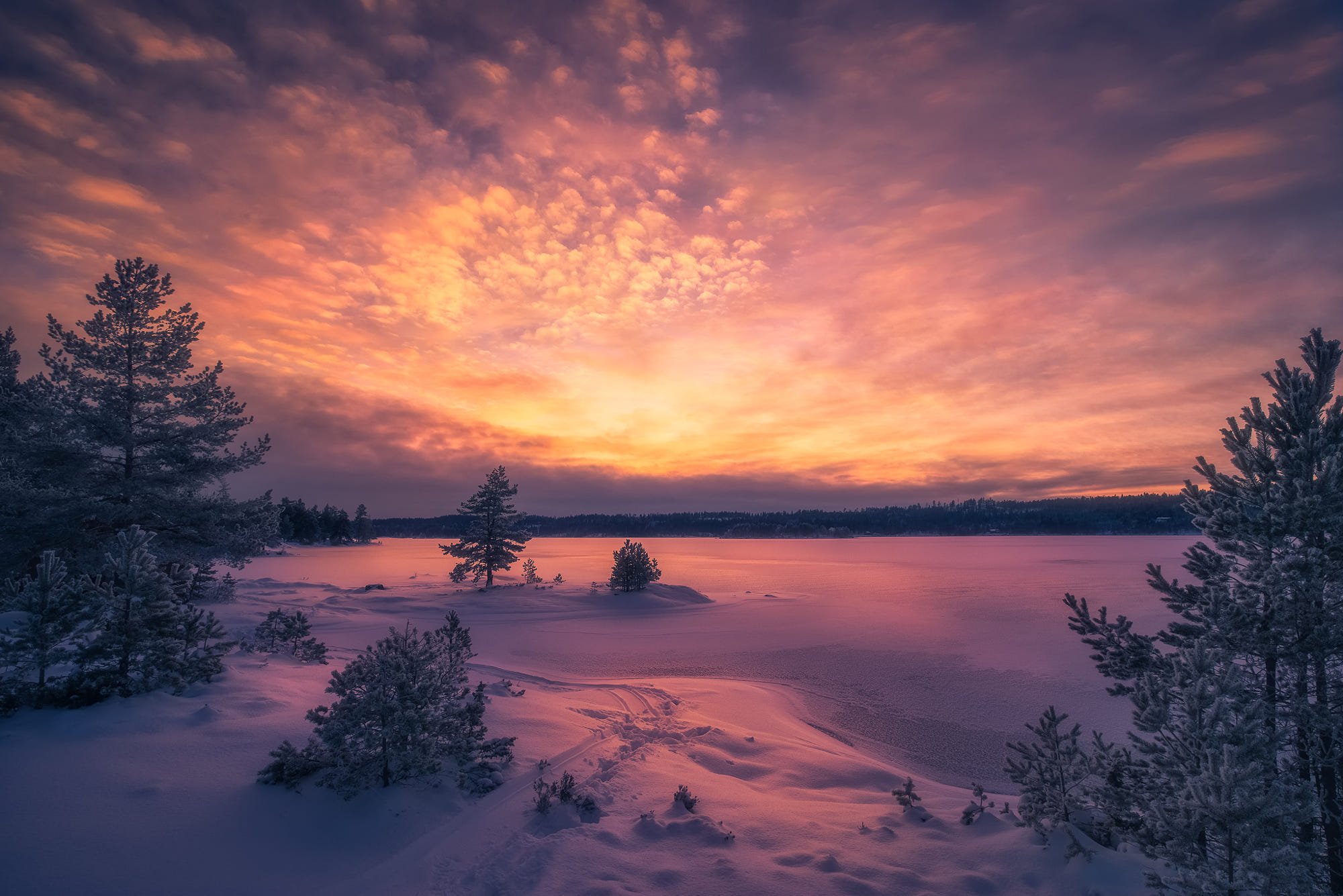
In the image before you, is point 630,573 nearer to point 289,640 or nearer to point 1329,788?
point 289,640

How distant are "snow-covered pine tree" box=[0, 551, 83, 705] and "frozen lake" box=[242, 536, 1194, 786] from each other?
30.8 ft

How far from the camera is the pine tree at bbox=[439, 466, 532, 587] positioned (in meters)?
32.0

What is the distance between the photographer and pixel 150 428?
14836 mm

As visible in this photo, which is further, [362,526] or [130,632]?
[362,526]

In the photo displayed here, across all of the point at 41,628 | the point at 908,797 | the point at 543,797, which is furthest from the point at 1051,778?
the point at 41,628

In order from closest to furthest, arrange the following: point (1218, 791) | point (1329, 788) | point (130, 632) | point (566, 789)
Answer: point (1218, 791) → point (1329, 788) → point (566, 789) → point (130, 632)

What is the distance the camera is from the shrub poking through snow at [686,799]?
22.0 feet

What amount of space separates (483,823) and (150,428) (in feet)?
50.7

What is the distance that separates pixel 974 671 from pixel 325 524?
116607 mm

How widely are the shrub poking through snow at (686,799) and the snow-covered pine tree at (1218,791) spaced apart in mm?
4421

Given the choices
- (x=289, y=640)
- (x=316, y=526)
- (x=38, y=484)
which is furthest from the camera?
(x=316, y=526)

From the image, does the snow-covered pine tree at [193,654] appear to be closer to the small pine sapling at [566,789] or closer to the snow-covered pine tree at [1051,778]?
the small pine sapling at [566,789]

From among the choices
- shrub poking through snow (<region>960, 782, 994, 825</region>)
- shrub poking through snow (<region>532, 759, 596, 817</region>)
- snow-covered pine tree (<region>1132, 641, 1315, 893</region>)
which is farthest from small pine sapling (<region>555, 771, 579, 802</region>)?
snow-covered pine tree (<region>1132, 641, 1315, 893</region>)

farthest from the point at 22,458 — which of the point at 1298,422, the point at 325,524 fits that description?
the point at 325,524
